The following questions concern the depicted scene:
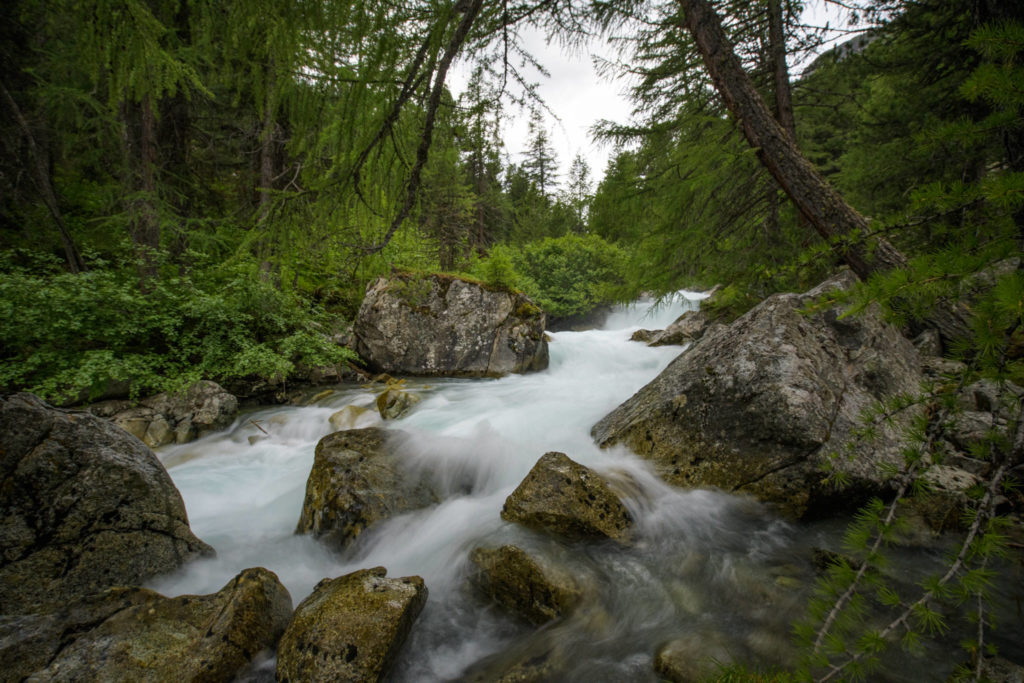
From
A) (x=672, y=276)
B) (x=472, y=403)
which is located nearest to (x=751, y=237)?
(x=672, y=276)

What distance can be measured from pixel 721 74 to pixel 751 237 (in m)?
3.20

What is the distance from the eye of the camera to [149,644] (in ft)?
6.66

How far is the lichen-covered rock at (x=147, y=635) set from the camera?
1913mm

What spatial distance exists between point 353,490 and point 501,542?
53.9 inches

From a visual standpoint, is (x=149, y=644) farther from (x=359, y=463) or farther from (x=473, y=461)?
(x=473, y=461)

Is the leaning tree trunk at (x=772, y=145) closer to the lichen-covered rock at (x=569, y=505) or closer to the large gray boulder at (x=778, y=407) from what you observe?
the large gray boulder at (x=778, y=407)

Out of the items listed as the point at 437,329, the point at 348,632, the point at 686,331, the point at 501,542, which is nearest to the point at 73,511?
the point at 348,632

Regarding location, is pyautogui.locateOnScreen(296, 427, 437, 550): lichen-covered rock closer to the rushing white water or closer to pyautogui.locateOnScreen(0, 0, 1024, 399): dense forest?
the rushing white water

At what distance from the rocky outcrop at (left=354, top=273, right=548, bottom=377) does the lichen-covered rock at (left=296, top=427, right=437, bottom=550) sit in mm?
5116

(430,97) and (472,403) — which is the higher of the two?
(430,97)

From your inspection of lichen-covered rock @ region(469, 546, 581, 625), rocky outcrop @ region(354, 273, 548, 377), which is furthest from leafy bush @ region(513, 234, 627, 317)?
lichen-covered rock @ region(469, 546, 581, 625)

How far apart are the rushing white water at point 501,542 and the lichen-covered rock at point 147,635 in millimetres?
601

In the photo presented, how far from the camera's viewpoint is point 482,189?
5039mm

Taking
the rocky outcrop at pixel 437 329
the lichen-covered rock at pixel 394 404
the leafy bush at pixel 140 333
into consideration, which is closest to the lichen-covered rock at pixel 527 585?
the lichen-covered rock at pixel 394 404
